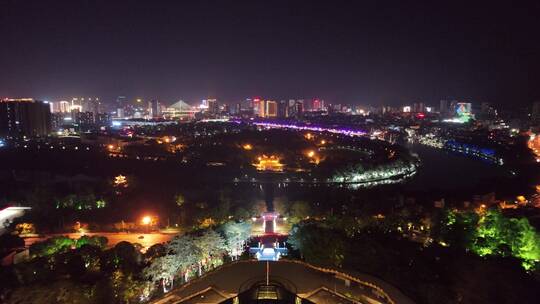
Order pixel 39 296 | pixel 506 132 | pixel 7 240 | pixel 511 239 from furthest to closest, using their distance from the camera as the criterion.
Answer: pixel 506 132, pixel 7 240, pixel 511 239, pixel 39 296

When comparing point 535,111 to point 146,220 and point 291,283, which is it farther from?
point 291,283

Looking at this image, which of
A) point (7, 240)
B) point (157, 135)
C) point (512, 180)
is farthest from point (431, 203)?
point (157, 135)

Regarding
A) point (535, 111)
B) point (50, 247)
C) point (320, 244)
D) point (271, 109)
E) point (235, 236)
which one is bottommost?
point (50, 247)

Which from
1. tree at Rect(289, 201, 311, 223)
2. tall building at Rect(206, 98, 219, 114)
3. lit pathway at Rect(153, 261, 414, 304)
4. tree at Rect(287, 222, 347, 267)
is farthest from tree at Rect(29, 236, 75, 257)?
tall building at Rect(206, 98, 219, 114)

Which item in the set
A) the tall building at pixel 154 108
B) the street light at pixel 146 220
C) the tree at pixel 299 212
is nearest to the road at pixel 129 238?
the street light at pixel 146 220

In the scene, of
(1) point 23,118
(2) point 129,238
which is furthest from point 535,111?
(1) point 23,118

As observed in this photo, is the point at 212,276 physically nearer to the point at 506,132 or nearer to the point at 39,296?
the point at 39,296

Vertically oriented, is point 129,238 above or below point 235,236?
below

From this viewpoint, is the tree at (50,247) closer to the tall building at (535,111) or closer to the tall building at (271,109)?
the tall building at (535,111)

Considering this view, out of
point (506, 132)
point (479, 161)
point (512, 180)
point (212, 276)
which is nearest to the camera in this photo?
point (212, 276)
